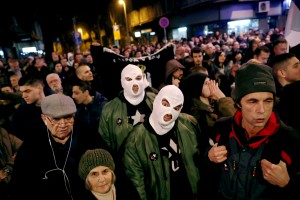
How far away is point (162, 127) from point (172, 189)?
732 millimetres

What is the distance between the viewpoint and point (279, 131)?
6.64 ft

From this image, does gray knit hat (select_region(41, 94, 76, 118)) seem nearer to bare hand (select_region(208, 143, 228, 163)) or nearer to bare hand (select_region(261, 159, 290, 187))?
bare hand (select_region(208, 143, 228, 163))

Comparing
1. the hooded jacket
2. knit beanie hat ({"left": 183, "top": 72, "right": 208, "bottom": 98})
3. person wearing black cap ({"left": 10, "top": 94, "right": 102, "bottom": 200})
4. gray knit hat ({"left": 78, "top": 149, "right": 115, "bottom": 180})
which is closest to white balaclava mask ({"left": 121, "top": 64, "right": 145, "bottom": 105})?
knit beanie hat ({"left": 183, "top": 72, "right": 208, "bottom": 98})

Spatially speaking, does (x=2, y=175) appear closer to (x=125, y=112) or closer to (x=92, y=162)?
(x=92, y=162)

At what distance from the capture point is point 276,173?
6.14 ft

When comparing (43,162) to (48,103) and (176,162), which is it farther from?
(176,162)

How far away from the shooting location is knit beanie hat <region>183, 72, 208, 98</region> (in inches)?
151

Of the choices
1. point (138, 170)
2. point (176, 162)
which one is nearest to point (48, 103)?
point (138, 170)

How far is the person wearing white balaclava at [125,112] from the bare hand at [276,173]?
2397 millimetres

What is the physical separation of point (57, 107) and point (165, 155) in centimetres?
128

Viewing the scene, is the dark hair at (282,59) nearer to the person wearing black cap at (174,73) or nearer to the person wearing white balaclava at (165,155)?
the person wearing white balaclava at (165,155)

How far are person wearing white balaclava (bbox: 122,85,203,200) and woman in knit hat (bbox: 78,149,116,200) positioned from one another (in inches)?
17.3

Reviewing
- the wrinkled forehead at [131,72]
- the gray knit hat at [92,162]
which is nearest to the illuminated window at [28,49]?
the wrinkled forehead at [131,72]

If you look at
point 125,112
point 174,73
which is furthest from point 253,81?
point 174,73
